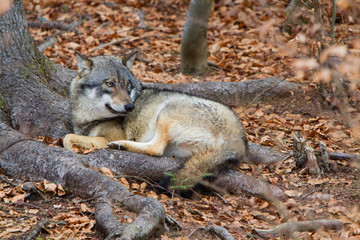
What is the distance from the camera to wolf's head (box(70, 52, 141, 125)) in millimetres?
6031

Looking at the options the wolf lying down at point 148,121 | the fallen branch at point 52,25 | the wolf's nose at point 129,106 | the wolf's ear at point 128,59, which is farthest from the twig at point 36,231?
the fallen branch at point 52,25

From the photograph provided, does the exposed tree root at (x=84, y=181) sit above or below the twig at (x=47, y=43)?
below

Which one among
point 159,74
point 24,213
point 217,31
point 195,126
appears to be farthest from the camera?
point 217,31

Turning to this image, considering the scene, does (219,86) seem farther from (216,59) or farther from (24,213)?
(24,213)

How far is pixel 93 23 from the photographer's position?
11492mm

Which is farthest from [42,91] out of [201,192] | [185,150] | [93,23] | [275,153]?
[93,23]

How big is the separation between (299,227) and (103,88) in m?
3.45

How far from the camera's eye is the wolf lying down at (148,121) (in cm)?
562

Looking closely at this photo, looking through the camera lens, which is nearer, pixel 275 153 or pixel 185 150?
pixel 185 150

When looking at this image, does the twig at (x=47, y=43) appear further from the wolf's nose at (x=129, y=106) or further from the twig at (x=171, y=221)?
the twig at (x=171, y=221)

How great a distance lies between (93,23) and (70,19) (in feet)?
2.52

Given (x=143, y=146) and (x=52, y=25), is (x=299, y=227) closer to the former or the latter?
(x=143, y=146)

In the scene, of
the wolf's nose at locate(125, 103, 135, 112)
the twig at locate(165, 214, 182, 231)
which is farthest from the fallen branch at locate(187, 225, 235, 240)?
the wolf's nose at locate(125, 103, 135, 112)

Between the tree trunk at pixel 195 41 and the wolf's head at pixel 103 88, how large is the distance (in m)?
2.81
